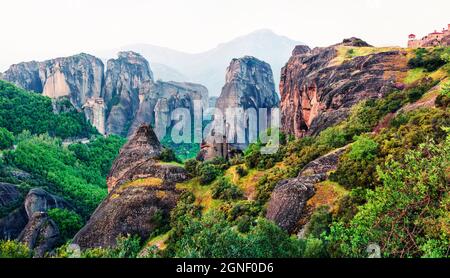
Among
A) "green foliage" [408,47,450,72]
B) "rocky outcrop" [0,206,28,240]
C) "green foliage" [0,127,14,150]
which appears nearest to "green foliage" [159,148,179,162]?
"rocky outcrop" [0,206,28,240]

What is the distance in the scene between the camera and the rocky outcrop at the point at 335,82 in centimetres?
4731

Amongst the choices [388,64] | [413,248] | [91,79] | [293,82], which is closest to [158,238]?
[413,248]

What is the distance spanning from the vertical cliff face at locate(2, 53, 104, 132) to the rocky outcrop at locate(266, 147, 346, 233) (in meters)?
141

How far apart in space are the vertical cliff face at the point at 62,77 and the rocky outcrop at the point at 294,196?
141 metres

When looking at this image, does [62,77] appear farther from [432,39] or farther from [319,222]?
[319,222]

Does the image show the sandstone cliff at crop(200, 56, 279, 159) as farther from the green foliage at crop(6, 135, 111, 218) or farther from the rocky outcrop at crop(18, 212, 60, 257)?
the rocky outcrop at crop(18, 212, 60, 257)

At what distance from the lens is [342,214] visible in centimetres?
2317

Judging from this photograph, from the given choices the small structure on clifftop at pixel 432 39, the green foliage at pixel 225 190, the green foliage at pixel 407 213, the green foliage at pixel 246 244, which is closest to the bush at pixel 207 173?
the green foliage at pixel 225 190

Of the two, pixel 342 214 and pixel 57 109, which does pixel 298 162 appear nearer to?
pixel 342 214

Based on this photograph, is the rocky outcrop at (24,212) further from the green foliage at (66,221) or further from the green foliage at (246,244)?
the green foliage at (246,244)

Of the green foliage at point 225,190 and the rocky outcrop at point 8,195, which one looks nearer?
the green foliage at point 225,190

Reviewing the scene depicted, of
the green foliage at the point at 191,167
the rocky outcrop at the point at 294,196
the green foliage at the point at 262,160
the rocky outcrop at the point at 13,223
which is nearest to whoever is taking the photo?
the rocky outcrop at the point at 294,196

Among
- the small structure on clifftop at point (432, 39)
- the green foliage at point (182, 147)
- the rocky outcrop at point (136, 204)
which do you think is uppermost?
the small structure on clifftop at point (432, 39)
